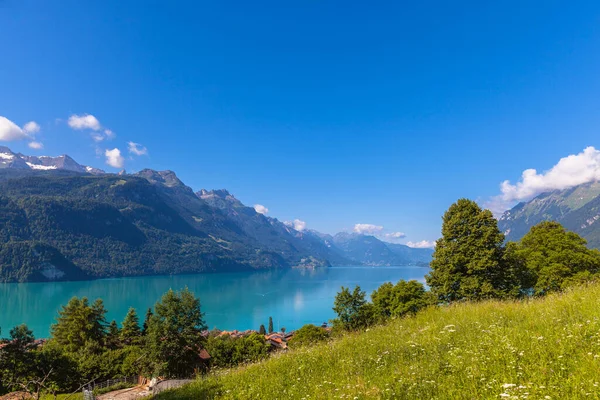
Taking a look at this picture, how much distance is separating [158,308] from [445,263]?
27.1 meters

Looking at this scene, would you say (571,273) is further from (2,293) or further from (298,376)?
(2,293)

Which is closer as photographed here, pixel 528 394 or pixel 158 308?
pixel 528 394

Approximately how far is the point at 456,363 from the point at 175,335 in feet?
99.0

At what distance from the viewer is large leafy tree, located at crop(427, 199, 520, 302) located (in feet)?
69.8

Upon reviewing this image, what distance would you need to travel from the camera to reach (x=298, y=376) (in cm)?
728

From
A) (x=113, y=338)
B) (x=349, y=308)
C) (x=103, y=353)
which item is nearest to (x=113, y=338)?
(x=113, y=338)

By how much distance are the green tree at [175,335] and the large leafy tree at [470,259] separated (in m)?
23.5

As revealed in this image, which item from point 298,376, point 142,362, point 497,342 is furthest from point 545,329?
point 142,362

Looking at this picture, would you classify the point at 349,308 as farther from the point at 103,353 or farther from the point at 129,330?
the point at 129,330

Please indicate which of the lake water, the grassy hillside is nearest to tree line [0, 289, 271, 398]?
the grassy hillside

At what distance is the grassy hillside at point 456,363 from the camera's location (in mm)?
4220

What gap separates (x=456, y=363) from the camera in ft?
17.8

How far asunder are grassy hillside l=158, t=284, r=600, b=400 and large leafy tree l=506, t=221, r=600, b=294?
19.4 m

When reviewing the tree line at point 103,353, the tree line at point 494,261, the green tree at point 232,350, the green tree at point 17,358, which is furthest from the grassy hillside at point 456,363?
the green tree at point 232,350
